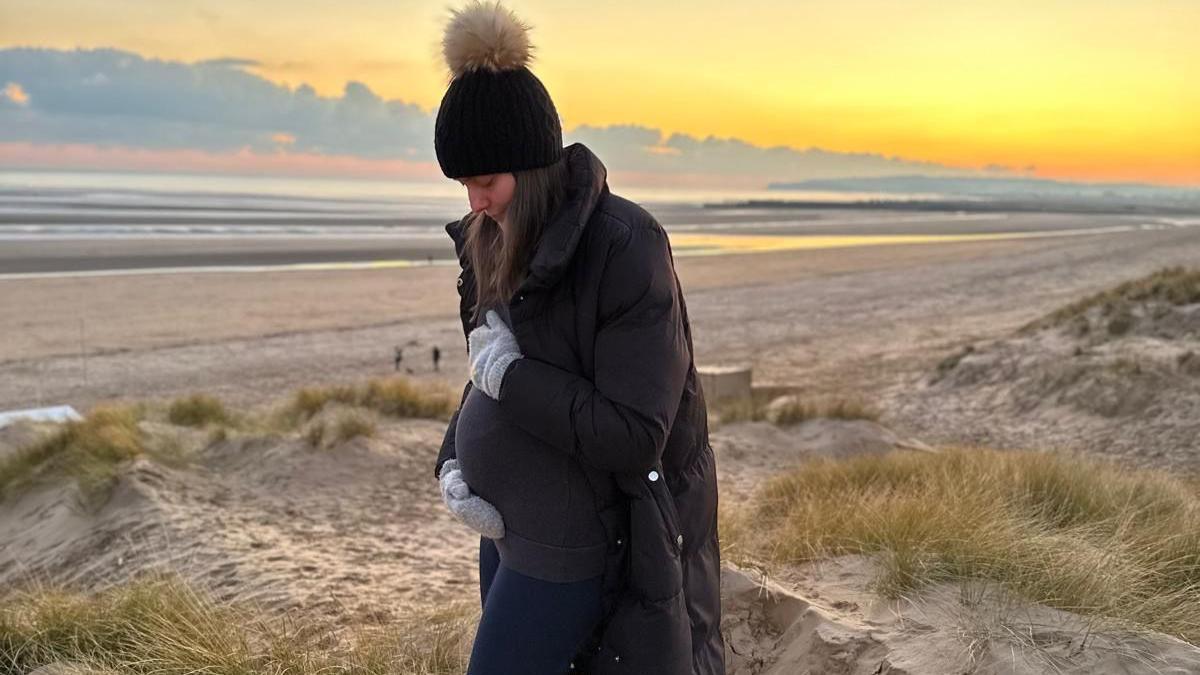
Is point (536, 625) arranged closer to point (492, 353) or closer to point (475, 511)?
point (475, 511)

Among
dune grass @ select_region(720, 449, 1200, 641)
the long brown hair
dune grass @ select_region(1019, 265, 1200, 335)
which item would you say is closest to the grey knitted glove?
the long brown hair

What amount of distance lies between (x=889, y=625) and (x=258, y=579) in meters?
3.40

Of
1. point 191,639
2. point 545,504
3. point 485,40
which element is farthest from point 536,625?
point 191,639

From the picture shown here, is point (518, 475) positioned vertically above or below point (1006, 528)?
above

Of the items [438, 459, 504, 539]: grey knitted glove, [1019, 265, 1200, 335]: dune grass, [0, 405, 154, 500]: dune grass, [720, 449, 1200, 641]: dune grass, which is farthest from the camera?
[1019, 265, 1200, 335]: dune grass

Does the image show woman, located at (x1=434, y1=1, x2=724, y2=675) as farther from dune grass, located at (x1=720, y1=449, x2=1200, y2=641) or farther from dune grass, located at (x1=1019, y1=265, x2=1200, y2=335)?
dune grass, located at (x1=1019, y1=265, x2=1200, y2=335)

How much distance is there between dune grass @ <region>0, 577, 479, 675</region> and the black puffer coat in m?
1.59

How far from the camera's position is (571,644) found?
2.06 m

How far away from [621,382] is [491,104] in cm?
67

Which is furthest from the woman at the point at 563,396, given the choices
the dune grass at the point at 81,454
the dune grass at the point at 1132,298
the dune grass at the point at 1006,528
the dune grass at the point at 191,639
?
the dune grass at the point at 1132,298

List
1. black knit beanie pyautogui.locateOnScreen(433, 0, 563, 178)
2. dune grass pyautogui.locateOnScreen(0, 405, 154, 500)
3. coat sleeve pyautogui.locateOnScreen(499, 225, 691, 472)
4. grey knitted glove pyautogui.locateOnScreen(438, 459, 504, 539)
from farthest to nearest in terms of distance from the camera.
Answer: dune grass pyautogui.locateOnScreen(0, 405, 154, 500) → grey knitted glove pyautogui.locateOnScreen(438, 459, 504, 539) → black knit beanie pyautogui.locateOnScreen(433, 0, 563, 178) → coat sleeve pyautogui.locateOnScreen(499, 225, 691, 472)

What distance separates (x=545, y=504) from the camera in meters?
2.03

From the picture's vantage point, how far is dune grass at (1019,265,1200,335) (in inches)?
440

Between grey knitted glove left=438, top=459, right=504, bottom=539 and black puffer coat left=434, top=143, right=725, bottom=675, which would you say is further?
grey knitted glove left=438, top=459, right=504, bottom=539
